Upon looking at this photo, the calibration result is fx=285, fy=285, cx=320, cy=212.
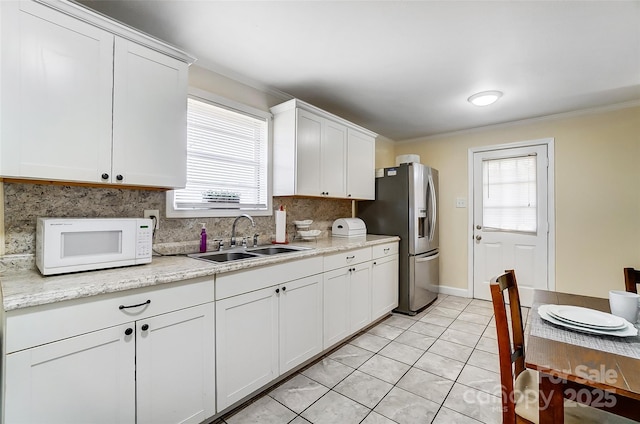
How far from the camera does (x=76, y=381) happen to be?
3.82ft

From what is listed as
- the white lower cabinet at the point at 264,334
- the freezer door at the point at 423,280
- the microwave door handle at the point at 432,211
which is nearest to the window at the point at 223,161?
the white lower cabinet at the point at 264,334

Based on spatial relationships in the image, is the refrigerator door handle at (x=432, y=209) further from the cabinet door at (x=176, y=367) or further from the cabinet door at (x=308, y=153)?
the cabinet door at (x=176, y=367)

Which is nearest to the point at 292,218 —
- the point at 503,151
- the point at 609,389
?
the point at 609,389

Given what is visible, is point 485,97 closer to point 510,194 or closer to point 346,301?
point 510,194

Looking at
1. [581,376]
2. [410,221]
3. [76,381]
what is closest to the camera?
[581,376]

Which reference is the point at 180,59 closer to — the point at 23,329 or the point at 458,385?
the point at 23,329

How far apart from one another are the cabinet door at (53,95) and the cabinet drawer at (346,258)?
1.66 meters

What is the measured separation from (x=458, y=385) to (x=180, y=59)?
292 cm

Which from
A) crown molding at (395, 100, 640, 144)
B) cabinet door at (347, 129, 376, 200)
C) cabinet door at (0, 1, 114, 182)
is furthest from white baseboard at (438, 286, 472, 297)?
cabinet door at (0, 1, 114, 182)

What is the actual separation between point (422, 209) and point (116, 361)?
3318 mm

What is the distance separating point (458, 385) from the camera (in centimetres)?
206

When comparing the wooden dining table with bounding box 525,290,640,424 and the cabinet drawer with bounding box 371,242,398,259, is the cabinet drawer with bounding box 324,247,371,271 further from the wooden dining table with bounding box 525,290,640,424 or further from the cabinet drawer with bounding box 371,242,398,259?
the wooden dining table with bounding box 525,290,640,424

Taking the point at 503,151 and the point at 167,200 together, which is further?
the point at 503,151

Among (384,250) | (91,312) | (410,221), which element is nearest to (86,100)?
(91,312)
